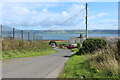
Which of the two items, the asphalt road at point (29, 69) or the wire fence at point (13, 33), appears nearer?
the asphalt road at point (29, 69)

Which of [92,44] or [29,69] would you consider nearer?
[29,69]

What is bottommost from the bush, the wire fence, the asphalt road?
the asphalt road

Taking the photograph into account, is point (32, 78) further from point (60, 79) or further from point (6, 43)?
point (6, 43)

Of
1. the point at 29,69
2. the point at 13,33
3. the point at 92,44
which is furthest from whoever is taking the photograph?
the point at 13,33

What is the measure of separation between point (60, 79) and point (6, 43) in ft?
63.7

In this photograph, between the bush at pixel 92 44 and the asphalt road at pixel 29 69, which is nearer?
the asphalt road at pixel 29 69

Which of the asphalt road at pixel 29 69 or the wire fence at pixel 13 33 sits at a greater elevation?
the wire fence at pixel 13 33

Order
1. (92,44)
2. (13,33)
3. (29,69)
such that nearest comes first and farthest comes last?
(29,69) → (92,44) → (13,33)

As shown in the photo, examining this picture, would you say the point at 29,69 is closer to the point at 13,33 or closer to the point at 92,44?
the point at 92,44

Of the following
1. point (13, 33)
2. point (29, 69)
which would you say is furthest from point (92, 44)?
point (29, 69)

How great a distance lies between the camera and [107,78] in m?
9.20

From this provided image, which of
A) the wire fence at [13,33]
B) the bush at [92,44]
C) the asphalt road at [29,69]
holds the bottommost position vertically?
the asphalt road at [29,69]

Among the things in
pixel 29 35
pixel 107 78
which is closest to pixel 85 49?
pixel 29 35

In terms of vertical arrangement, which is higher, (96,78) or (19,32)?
(19,32)
